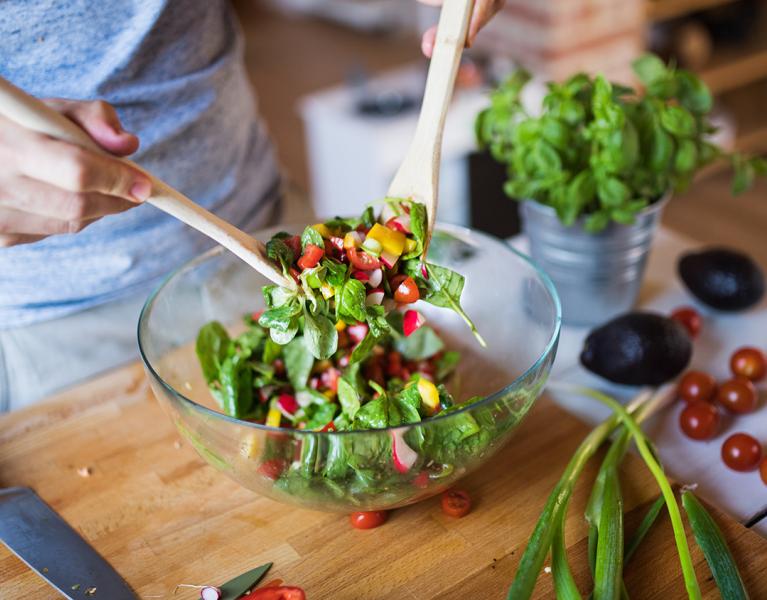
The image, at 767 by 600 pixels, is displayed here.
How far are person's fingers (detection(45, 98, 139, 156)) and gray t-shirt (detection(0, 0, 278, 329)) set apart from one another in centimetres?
42

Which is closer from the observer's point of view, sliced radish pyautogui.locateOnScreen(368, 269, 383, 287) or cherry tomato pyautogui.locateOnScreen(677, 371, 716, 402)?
sliced radish pyautogui.locateOnScreen(368, 269, 383, 287)

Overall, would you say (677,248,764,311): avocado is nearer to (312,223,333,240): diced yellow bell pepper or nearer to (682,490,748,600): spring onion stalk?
(682,490,748,600): spring onion stalk

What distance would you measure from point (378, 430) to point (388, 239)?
234 millimetres

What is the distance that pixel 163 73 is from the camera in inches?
48.6

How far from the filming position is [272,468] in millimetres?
849

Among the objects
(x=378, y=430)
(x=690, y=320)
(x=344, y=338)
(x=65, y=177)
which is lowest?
(x=690, y=320)

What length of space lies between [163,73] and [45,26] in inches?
7.2

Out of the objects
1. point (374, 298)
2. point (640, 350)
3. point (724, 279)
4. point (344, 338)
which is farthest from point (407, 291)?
point (724, 279)

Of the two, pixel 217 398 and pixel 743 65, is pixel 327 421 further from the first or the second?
pixel 743 65

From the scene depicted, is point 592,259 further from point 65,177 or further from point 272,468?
point 65,177

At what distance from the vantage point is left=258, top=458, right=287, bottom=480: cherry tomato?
2.74 ft

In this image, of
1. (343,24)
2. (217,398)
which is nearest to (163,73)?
(217,398)

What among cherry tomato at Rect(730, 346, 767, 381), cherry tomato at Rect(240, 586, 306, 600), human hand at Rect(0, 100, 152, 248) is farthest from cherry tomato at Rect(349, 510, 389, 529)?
cherry tomato at Rect(730, 346, 767, 381)

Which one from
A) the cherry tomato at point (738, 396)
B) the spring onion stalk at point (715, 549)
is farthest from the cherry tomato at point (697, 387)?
the spring onion stalk at point (715, 549)
